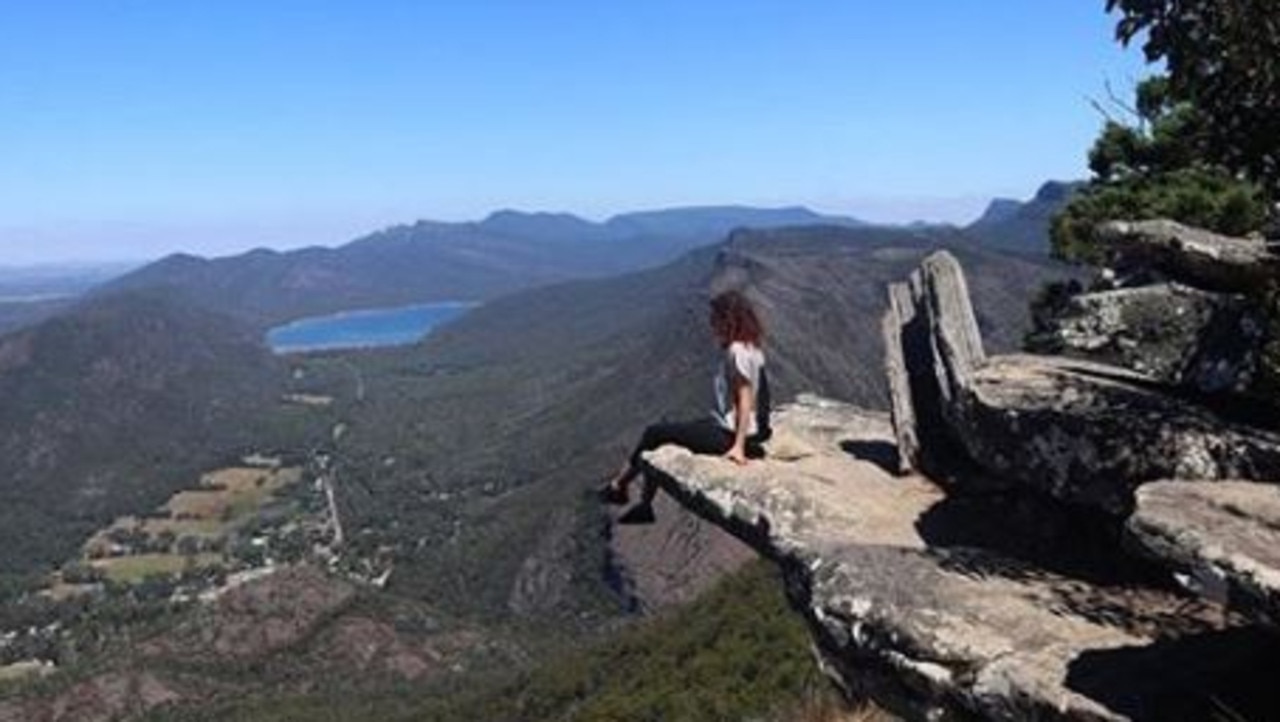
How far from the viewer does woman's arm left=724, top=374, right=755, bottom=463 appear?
688 inches

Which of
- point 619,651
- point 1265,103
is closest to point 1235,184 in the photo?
point 1265,103

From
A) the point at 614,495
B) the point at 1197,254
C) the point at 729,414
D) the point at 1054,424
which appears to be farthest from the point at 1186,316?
the point at 614,495

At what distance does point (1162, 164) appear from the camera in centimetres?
3666

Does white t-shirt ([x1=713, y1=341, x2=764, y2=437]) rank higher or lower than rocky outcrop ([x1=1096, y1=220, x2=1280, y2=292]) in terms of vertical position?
lower

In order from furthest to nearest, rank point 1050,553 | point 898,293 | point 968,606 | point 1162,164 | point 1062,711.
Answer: point 1162,164 → point 898,293 → point 1050,553 → point 968,606 → point 1062,711

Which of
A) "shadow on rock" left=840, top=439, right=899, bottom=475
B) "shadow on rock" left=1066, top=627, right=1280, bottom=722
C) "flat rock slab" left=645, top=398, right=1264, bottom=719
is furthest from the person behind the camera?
"shadow on rock" left=840, top=439, right=899, bottom=475

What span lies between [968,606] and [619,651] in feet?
334

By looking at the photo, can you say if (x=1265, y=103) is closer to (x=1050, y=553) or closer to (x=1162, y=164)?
(x=1050, y=553)

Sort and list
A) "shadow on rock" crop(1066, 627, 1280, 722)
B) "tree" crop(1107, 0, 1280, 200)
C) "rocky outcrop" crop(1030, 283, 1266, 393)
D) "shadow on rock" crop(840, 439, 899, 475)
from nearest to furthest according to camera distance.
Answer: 1. "shadow on rock" crop(1066, 627, 1280, 722)
2. "tree" crop(1107, 0, 1280, 200)
3. "rocky outcrop" crop(1030, 283, 1266, 393)
4. "shadow on rock" crop(840, 439, 899, 475)

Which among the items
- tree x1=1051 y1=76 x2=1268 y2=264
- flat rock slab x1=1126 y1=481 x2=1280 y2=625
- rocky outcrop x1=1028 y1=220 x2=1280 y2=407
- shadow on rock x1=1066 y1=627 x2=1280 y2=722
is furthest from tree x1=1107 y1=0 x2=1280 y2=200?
tree x1=1051 y1=76 x2=1268 y2=264

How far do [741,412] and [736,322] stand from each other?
107 cm

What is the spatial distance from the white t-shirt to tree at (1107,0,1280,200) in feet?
17.8

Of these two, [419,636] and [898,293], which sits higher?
[898,293]

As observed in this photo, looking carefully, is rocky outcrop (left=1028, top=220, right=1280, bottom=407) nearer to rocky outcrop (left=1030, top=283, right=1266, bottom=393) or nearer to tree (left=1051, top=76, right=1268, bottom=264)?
rocky outcrop (left=1030, top=283, right=1266, bottom=393)
